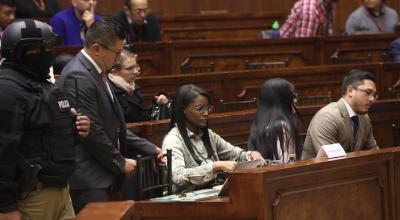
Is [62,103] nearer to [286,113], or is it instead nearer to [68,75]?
[68,75]

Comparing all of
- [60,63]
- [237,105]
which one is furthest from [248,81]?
[60,63]

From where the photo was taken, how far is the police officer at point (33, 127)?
3.54m

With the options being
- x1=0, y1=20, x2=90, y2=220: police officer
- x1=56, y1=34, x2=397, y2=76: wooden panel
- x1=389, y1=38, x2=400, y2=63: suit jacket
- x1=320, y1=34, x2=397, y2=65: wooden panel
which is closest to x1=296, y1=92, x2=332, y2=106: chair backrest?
x1=56, y1=34, x2=397, y2=76: wooden panel

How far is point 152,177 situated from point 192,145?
0.46 meters

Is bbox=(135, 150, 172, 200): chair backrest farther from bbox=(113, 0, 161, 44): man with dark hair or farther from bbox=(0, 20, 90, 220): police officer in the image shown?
bbox=(113, 0, 161, 44): man with dark hair

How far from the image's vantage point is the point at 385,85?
8.07m

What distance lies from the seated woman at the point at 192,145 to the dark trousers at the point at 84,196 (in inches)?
18.2

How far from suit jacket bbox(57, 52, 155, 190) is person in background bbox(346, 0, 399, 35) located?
5.67 metres

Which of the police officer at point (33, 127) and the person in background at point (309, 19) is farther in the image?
the person in background at point (309, 19)

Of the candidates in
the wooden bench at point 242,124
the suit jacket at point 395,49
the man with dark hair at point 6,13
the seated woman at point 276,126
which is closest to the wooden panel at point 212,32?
the suit jacket at point 395,49

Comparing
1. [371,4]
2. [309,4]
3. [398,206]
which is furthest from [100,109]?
[371,4]

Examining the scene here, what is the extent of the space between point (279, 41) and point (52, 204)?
5.20 metres

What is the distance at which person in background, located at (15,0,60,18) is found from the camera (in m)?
8.52

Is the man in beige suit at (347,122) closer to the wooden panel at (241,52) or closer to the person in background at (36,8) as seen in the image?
the wooden panel at (241,52)
